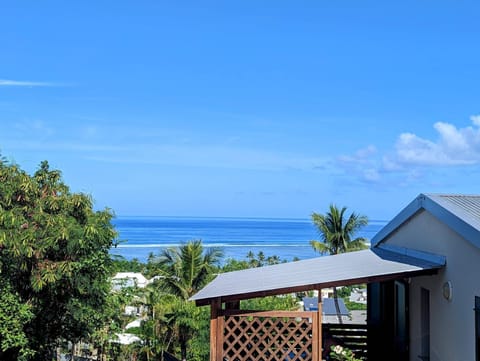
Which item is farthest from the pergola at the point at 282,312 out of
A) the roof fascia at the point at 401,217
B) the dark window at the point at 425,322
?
the roof fascia at the point at 401,217

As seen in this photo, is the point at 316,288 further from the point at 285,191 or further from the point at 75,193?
the point at 285,191

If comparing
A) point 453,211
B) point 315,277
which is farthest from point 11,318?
point 453,211

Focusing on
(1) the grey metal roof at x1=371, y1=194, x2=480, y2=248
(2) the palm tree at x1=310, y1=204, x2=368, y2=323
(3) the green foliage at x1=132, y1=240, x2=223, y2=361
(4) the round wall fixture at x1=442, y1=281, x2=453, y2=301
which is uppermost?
(2) the palm tree at x1=310, y1=204, x2=368, y2=323

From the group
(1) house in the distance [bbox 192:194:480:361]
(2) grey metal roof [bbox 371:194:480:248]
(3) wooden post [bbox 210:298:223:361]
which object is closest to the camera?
(2) grey metal roof [bbox 371:194:480:248]

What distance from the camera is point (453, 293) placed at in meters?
5.31

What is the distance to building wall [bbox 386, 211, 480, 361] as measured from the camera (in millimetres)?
4875

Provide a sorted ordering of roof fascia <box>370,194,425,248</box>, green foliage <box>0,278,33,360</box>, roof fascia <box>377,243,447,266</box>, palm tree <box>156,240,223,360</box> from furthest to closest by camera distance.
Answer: palm tree <box>156,240,223,360</box>
green foliage <box>0,278,33,360</box>
roof fascia <box>370,194,425,248</box>
roof fascia <box>377,243,447,266</box>

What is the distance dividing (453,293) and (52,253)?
7.01 m

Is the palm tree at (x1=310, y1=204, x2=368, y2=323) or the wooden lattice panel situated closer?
the wooden lattice panel

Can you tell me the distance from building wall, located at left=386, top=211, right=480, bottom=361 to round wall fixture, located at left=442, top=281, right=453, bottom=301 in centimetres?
5

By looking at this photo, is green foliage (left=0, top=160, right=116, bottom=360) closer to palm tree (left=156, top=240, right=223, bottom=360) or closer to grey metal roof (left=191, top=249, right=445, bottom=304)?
grey metal roof (left=191, top=249, right=445, bottom=304)

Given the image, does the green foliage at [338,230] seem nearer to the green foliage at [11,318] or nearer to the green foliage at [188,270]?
the green foliage at [188,270]

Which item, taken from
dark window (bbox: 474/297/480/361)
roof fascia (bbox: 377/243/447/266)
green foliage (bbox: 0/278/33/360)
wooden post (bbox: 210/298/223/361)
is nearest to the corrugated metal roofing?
roof fascia (bbox: 377/243/447/266)

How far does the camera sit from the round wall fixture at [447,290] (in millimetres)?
5371
